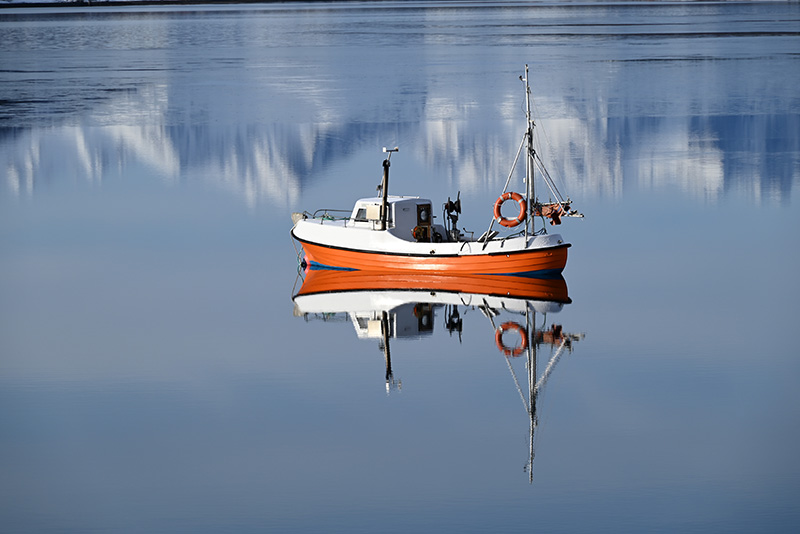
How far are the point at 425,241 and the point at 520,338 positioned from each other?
717 cm

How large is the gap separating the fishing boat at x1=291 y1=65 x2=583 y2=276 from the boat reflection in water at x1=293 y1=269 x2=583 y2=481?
0.27m

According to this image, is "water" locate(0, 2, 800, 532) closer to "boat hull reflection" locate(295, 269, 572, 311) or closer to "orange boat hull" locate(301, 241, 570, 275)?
"boat hull reflection" locate(295, 269, 572, 311)

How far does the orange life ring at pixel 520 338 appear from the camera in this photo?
78.9 ft

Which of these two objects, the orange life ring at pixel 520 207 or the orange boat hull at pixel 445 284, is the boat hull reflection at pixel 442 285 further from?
the orange life ring at pixel 520 207

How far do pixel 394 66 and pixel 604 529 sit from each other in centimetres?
7721

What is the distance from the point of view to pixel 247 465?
17.9m

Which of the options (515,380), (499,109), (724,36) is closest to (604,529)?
(515,380)

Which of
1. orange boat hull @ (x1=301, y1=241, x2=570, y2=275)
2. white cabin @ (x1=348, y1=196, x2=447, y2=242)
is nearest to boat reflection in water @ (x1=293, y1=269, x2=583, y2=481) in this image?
orange boat hull @ (x1=301, y1=241, x2=570, y2=275)

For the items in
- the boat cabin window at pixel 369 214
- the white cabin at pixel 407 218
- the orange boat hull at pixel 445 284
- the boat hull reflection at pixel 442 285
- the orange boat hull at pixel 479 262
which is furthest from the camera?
the boat cabin window at pixel 369 214

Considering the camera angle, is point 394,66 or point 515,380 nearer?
point 515,380

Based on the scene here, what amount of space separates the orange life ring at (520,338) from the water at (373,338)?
214mm

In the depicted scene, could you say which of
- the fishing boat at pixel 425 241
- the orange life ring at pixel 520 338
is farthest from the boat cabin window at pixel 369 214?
the orange life ring at pixel 520 338

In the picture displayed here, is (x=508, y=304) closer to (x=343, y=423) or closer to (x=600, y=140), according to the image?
(x=343, y=423)

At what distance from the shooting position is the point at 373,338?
83.0 feet
